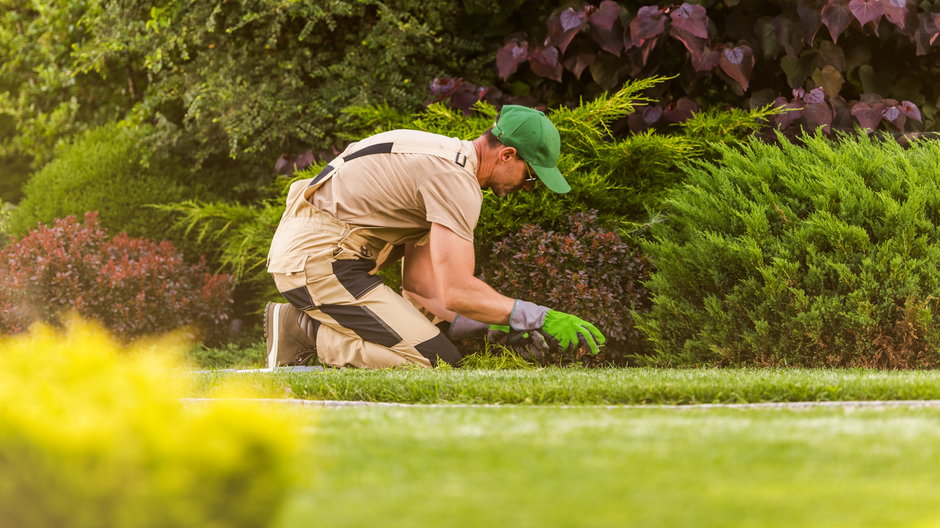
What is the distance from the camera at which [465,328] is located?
5949 mm

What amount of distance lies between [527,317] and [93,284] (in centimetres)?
416

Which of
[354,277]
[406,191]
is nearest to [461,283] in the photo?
[406,191]

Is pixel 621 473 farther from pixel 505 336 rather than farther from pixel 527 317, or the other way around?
pixel 505 336

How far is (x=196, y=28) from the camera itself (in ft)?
27.4

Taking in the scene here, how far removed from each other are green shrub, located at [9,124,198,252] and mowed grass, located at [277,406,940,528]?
652 cm

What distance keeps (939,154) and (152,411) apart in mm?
5070

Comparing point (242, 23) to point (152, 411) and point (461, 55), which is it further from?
point (152, 411)

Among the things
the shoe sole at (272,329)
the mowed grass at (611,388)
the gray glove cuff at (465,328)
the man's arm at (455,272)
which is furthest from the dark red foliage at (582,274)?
the mowed grass at (611,388)

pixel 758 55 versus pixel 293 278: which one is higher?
pixel 758 55

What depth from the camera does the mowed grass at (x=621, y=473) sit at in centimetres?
181

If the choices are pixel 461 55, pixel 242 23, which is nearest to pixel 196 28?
pixel 242 23

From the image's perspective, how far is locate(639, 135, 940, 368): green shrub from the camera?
511cm

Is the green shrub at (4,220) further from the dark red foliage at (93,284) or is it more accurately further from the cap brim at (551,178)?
the cap brim at (551,178)

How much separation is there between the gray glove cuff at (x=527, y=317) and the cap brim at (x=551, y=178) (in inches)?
25.8
